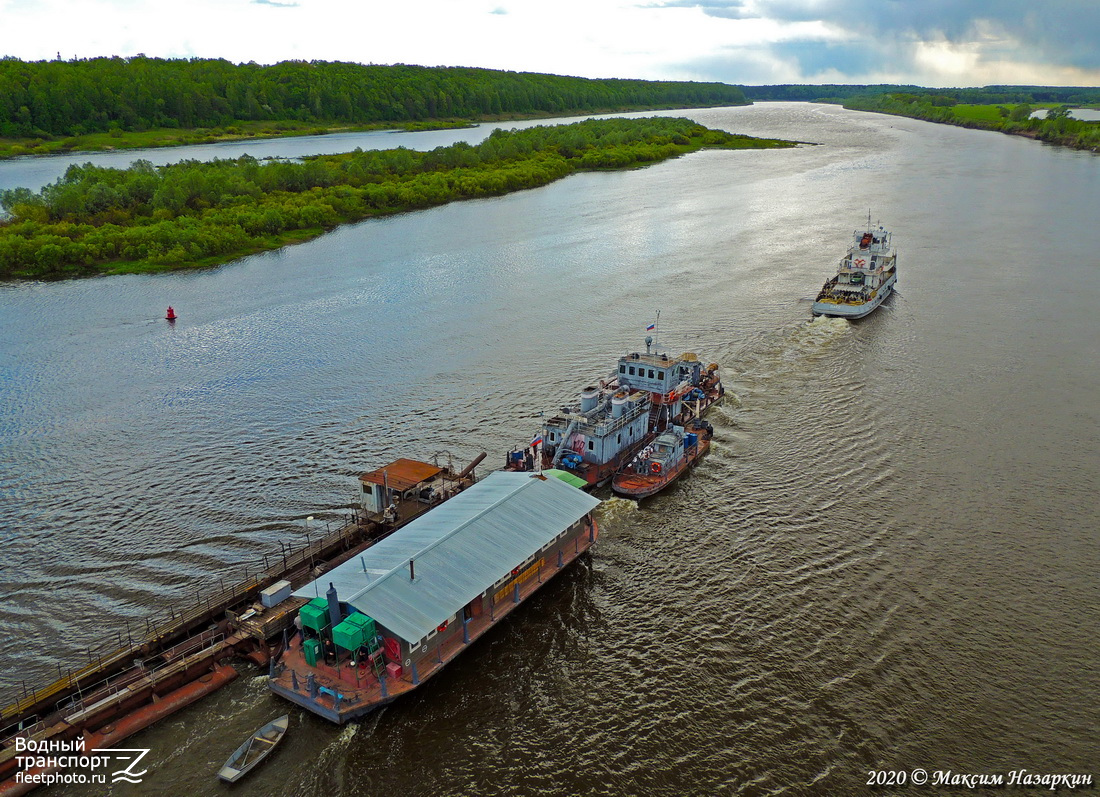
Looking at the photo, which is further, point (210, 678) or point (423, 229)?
point (423, 229)

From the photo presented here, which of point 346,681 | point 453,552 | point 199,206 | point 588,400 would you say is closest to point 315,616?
point 346,681

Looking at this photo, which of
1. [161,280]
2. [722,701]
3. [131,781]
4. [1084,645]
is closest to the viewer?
[131,781]

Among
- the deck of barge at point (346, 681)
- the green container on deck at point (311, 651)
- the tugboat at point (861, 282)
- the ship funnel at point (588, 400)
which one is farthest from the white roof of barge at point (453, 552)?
the tugboat at point (861, 282)

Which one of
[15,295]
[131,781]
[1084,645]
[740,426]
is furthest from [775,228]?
[131,781]

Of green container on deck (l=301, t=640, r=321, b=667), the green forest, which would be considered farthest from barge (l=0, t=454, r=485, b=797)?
the green forest

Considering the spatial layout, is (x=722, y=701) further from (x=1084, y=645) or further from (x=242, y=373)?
(x=242, y=373)

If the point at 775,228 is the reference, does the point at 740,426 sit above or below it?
below

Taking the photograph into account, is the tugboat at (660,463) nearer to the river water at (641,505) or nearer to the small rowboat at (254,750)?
the river water at (641,505)
